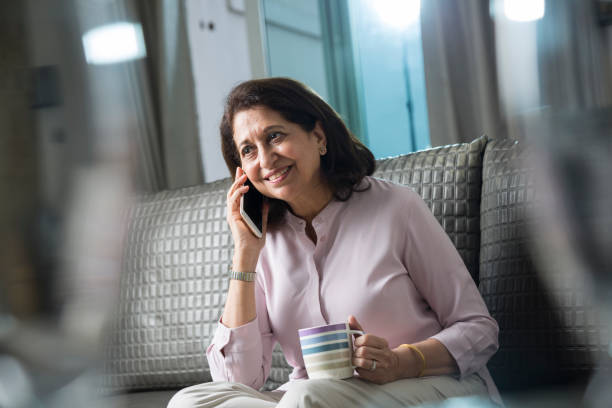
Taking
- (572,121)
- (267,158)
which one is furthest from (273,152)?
(572,121)

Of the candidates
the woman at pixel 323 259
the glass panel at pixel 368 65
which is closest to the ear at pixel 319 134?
the woman at pixel 323 259

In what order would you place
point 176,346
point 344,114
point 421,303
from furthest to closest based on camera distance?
point 344,114, point 176,346, point 421,303

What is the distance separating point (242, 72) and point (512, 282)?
4.49 ft

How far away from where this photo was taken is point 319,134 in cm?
86

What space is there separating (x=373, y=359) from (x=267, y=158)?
310 mm

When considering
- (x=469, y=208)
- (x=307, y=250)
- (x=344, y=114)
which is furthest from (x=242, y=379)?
(x=344, y=114)

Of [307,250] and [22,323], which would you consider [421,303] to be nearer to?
[307,250]

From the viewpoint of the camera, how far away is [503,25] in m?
0.20

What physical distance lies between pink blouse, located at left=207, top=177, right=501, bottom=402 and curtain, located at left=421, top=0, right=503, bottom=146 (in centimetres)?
42

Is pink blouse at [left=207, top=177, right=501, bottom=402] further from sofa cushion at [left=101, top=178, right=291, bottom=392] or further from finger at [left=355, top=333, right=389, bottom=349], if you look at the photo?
sofa cushion at [left=101, top=178, right=291, bottom=392]

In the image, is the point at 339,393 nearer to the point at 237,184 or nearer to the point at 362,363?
the point at 362,363

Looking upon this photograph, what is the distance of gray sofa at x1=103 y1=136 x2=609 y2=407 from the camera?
0.77m

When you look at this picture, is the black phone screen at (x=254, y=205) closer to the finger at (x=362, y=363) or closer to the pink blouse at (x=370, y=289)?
the pink blouse at (x=370, y=289)

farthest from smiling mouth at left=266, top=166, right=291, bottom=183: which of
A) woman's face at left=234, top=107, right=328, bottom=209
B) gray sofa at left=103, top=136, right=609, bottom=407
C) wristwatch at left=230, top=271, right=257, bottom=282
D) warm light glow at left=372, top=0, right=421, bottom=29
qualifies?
warm light glow at left=372, top=0, right=421, bottom=29
